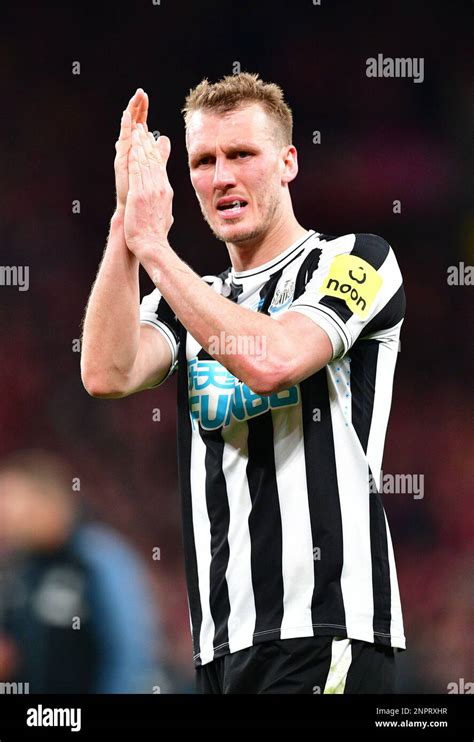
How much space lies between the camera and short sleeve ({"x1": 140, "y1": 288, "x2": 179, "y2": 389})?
2.68 meters

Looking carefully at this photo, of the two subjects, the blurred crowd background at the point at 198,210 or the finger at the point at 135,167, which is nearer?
the finger at the point at 135,167

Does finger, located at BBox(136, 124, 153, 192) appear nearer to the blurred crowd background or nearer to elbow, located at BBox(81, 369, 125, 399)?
elbow, located at BBox(81, 369, 125, 399)

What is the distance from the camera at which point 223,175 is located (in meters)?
2.54

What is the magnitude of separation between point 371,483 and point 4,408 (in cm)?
315

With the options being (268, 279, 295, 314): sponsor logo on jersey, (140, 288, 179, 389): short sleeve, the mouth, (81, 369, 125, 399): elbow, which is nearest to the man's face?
the mouth

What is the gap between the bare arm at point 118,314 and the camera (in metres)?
2.47

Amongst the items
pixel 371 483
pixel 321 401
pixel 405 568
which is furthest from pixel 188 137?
pixel 405 568

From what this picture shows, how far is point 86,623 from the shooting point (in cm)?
458

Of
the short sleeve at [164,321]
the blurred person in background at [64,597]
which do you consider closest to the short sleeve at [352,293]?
the short sleeve at [164,321]

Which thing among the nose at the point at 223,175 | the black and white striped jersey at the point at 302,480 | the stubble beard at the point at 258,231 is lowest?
the black and white striped jersey at the point at 302,480

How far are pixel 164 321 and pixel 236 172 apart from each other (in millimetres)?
440

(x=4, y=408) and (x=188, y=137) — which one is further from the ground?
(x=188, y=137)

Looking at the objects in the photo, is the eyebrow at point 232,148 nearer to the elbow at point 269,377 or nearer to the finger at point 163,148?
the finger at point 163,148
